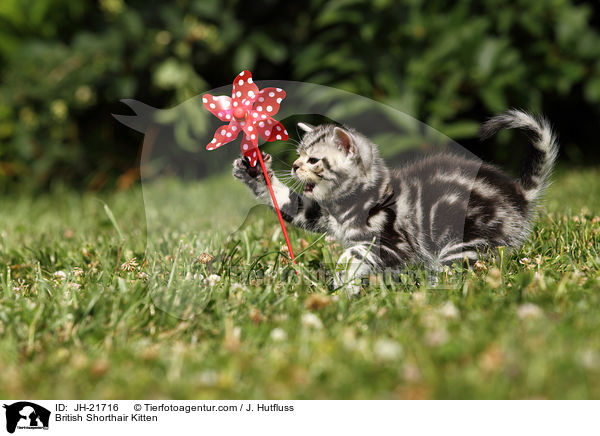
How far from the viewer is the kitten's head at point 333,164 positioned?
5.98ft

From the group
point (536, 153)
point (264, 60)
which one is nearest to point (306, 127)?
point (536, 153)

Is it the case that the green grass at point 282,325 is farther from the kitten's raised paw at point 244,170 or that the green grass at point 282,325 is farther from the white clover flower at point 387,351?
the kitten's raised paw at point 244,170

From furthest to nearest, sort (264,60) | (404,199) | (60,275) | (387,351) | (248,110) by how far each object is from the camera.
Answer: (264,60) < (60,275) < (404,199) < (248,110) < (387,351)

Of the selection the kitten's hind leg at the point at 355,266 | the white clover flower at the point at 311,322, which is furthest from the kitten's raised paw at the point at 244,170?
the white clover flower at the point at 311,322

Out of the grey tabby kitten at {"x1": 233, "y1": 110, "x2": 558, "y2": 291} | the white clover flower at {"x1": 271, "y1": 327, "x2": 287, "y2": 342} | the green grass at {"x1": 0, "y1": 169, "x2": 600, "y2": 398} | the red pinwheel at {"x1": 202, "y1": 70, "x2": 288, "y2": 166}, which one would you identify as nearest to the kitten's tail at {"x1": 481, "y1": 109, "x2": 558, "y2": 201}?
the grey tabby kitten at {"x1": 233, "y1": 110, "x2": 558, "y2": 291}

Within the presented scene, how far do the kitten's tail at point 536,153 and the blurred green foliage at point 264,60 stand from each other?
66.2 inches

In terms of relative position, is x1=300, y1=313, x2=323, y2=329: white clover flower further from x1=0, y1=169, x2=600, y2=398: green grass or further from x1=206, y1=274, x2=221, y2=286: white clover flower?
x1=206, y1=274, x2=221, y2=286: white clover flower

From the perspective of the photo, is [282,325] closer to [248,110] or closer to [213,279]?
[213,279]

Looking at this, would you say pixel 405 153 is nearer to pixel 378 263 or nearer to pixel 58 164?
pixel 378 263

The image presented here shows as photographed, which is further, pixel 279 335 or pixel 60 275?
pixel 60 275
